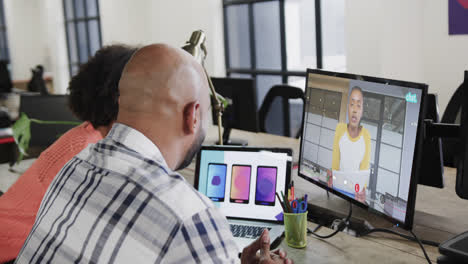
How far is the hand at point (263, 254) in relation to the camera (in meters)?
1.15

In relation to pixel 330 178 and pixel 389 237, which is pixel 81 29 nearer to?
pixel 330 178

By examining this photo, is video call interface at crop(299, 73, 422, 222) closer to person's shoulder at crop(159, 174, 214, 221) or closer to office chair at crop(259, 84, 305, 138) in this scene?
person's shoulder at crop(159, 174, 214, 221)

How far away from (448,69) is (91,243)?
3425 mm

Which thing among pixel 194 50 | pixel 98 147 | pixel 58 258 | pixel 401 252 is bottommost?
pixel 401 252

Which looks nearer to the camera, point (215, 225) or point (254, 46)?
point (215, 225)

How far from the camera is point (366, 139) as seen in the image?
1.35 meters

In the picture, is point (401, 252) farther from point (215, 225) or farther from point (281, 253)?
point (215, 225)

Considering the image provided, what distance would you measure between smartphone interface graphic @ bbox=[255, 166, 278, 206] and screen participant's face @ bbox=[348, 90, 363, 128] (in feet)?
0.99

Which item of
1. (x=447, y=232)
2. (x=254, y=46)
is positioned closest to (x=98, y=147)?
(x=447, y=232)

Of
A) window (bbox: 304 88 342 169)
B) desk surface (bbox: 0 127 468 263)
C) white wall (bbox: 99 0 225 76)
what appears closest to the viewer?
desk surface (bbox: 0 127 468 263)

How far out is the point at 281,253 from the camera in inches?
45.9

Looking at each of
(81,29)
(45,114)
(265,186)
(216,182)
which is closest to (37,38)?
(81,29)

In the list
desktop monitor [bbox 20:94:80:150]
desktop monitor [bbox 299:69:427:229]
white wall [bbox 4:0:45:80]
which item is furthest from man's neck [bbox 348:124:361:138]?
white wall [bbox 4:0:45:80]

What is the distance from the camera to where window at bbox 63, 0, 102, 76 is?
331 inches
